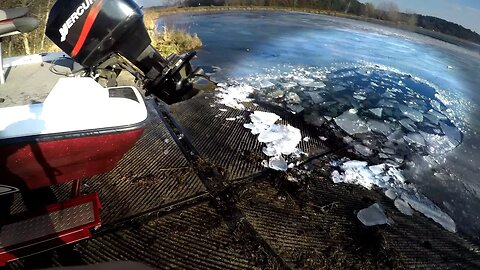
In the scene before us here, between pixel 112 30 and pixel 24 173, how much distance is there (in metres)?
1.21

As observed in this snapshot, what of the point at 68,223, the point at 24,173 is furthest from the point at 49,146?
the point at 68,223

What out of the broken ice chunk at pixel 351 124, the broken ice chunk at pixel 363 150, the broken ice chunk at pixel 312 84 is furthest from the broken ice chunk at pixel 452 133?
the broken ice chunk at pixel 312 84

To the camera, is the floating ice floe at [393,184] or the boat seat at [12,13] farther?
the floating ice floe at [393,184]

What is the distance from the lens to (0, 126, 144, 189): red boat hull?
196cm

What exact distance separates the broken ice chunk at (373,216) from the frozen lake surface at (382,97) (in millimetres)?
705

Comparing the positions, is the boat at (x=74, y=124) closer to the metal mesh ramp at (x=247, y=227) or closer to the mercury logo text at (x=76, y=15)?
the mercury logo text at (x=76, y=15)

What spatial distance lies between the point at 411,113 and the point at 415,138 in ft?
3.75

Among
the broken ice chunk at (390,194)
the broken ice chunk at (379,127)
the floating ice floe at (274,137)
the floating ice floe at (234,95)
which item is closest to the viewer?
the broken ice chunk at (390,194)

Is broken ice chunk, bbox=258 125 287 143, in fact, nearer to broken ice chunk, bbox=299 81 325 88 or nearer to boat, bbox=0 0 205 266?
boat, bbox=0 0 205 266

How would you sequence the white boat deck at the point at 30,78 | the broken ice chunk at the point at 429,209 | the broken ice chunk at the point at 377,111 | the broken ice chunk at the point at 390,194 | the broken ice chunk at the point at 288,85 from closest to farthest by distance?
the white boat deck at the point at 30,78, the broken ice chunk at the point at 429,209, the broken ice chunk at the point at 390,194, the broken ice chunk at the point at 377,111, the broken ice chunk at the point at 288,85

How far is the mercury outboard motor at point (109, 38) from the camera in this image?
2.50 m

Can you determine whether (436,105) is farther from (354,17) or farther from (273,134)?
(354,17)

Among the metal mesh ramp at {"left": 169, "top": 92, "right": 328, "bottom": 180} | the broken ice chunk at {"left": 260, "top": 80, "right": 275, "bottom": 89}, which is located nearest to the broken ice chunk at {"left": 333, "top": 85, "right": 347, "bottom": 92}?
the broken ice chunk at {"left": 260, "top": 80, "right": 275, "bottom": 89}

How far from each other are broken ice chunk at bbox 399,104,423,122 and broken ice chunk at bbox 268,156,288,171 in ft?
9.47
